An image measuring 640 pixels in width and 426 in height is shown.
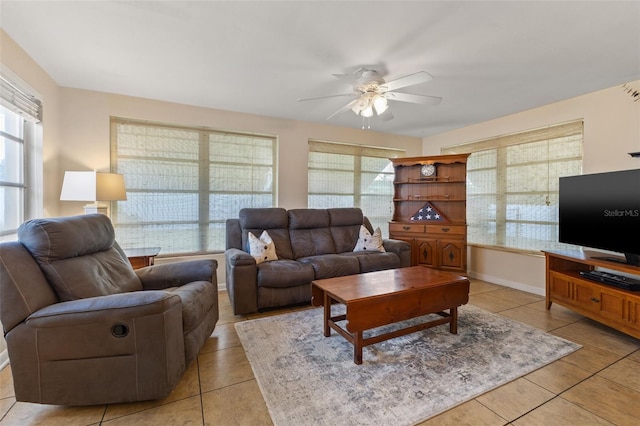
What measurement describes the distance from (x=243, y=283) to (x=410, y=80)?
8.02 ft

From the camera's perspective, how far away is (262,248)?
3312 mm

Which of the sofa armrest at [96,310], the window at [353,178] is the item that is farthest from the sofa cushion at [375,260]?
the sofa armrest at [96,310]

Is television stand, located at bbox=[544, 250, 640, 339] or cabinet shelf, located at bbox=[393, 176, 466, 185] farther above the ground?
cabinet shelf, located at bbox=[393, 176, 466, 185]

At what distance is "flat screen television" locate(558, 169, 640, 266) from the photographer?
249 centimetres

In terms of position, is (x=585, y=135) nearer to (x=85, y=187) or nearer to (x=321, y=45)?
(x=321, y=45)

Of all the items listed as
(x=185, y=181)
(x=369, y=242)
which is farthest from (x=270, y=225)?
(x=369, y=242)

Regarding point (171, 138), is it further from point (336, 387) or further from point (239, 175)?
point (336, 387)

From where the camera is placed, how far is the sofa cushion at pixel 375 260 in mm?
3484

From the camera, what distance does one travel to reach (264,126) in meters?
4.14

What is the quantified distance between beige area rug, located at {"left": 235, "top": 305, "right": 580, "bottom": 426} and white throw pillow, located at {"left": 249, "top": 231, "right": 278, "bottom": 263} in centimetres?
73

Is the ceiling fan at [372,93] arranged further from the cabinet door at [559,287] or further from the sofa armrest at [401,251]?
the cabinet door at [559,287]

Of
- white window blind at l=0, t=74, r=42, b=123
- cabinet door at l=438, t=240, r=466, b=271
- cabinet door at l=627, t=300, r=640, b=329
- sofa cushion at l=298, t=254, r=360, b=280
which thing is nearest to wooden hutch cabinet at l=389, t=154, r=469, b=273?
cabinet door at l=438, t=240, r=466, b=271

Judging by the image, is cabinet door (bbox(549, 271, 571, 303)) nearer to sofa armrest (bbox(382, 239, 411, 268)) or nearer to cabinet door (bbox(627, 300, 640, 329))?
cabinet door (bbox(627, 300, 640, 329))

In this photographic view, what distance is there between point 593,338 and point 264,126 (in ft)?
14.4
